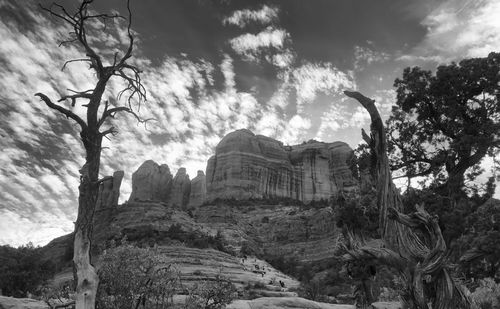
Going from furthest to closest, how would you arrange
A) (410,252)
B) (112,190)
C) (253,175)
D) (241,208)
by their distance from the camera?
(253,175) < (112,190) < (241,208) < (410,252)

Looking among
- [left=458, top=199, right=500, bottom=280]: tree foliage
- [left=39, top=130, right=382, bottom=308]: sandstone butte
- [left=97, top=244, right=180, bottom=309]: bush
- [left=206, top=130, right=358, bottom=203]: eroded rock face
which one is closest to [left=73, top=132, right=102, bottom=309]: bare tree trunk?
[left=97, top=244, right=180, bottom=309]: bush

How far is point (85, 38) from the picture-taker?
9852mm

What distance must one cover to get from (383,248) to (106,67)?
29.7 feet

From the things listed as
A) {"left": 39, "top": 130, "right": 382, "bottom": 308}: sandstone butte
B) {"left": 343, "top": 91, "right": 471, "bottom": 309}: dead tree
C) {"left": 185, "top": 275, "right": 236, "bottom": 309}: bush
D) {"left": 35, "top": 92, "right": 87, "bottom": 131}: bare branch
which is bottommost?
{"left": 185, "top": 275, "right": 236, "bottom": 309}: bush

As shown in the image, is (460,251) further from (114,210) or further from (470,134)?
(114,210)

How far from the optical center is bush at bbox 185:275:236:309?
916 cm

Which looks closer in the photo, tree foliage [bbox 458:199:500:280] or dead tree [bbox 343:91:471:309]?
dead tree [bbox 343:91:471:309]

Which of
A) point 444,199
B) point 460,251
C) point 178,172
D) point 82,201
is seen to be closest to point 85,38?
point 82,201

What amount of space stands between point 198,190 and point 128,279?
126m

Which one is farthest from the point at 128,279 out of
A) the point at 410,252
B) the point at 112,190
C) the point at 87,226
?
the point at 112,190

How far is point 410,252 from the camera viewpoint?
35.4 feet

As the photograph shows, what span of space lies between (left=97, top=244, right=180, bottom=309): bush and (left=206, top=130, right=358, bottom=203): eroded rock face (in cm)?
10936

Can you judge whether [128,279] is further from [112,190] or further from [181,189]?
[181,189]

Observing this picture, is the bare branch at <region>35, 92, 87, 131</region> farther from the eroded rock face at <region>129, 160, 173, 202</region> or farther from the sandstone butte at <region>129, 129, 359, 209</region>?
the eroded rock face at <region>129, 160, 173, 202</region>
